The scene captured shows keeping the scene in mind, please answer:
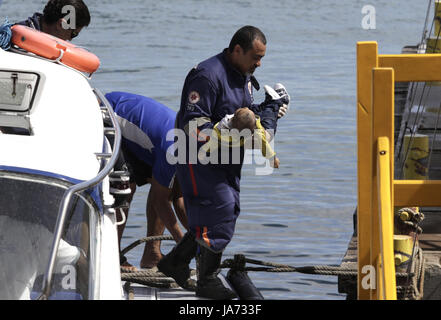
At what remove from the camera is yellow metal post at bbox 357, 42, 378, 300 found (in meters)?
5.84

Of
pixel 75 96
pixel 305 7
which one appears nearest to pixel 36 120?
pixel 75 96

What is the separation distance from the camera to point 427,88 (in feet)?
45.1

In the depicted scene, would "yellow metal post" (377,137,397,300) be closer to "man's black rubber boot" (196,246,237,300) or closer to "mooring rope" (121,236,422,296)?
"mooring rope" (121,236,422,296)

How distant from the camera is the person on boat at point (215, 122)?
6086mm

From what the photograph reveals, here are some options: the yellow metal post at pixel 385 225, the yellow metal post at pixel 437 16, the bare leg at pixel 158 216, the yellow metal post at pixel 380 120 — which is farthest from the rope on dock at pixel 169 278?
the yellow metal post at pixel 437 16

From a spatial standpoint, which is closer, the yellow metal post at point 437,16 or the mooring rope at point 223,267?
the mooring rope at point 223,267

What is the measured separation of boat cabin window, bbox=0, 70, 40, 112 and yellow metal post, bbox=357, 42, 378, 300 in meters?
1.85

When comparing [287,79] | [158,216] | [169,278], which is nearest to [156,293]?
[169,278]

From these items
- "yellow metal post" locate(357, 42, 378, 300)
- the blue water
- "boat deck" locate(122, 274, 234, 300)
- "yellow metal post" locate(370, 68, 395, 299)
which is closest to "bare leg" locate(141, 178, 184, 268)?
"boat deck" locate(122, 274, 234, 300)

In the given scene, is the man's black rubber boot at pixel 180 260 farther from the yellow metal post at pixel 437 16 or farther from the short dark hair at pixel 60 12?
the yellow metal post at pixel 437 16

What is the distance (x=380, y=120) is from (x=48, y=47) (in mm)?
2228

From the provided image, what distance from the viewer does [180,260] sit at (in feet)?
21.4

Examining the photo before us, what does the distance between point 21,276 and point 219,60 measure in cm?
186

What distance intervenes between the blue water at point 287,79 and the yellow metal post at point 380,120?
5054mm
